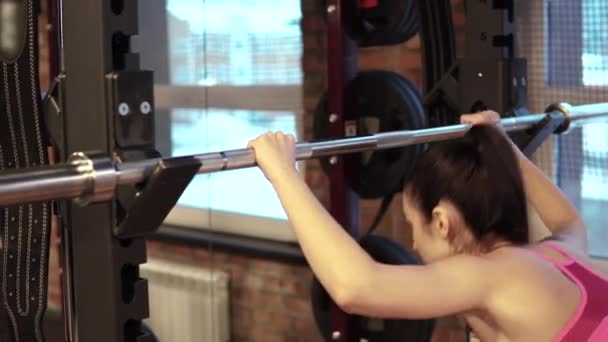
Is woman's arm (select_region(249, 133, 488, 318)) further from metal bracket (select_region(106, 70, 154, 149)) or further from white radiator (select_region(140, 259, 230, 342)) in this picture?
white radiator (select_region(140, 259, 230, 342))

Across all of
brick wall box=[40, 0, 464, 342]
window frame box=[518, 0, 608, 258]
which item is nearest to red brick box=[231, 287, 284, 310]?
brick wall box=[40, 0, 464, 342]

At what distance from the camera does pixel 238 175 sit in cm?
293

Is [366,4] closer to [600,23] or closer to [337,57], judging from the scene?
[337,57]

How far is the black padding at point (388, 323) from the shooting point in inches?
81.9

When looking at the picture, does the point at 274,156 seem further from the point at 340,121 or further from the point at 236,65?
the point at 236,65

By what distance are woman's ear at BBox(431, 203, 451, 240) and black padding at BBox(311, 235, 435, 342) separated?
0.77 meters

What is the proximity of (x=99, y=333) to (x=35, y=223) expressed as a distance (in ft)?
0.80

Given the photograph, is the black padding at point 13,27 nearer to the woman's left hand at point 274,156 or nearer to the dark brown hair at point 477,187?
the woman's left hand at point 274,156

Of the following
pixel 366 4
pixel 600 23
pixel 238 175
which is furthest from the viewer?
pixel 238 175

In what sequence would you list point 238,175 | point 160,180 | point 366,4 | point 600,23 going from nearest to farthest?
1. point 160,180
2. point 366,4
3. point 600,23
4. point 238,175

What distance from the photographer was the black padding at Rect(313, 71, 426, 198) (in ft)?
6.73

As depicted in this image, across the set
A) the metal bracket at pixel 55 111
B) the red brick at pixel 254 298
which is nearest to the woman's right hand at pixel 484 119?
the metal bracket at pixel 55 111

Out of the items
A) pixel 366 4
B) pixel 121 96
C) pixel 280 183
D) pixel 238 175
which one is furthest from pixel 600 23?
pixel 121 96

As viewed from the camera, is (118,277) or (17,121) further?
(17,121)
